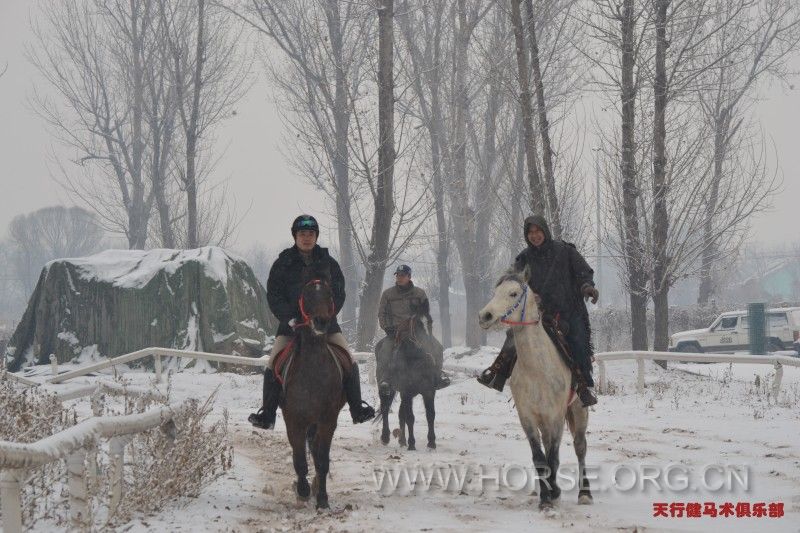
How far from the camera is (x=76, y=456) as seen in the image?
620 cm

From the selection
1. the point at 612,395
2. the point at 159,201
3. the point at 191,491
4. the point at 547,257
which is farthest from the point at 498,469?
the point at 159,201

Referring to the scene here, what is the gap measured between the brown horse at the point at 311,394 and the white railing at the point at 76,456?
112 centimetres

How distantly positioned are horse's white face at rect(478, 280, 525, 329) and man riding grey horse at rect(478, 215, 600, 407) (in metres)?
0.59

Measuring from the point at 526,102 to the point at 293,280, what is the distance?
13.4 metres

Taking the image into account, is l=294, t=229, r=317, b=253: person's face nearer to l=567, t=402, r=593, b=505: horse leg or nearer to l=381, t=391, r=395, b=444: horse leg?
l=567, t=402, r=593, b=505: horse leg

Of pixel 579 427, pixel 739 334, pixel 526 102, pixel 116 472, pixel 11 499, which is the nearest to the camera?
pixel 11 499

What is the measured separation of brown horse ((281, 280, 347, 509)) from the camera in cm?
824

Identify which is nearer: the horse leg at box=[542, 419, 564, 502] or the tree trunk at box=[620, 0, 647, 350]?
the horse leg at box=[542, 419, 564, 502]

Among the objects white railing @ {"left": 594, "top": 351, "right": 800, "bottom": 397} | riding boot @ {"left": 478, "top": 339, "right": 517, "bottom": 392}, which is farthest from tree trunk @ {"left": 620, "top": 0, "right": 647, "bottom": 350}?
riding boot @ {"left": 478, "top": 339, "right": 517, "bottom": 392}

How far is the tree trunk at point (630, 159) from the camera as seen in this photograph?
20672 millimetres

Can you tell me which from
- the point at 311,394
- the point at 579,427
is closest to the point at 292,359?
the point at 311,394

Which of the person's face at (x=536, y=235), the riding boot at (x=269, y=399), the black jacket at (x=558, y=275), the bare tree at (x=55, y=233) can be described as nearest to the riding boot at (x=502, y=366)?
the black jacket at (x=558, y=275)

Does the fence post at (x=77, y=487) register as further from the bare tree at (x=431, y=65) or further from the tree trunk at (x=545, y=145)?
the bare tree at (x=431, y=65)

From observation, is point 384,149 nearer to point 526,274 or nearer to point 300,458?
point 526,274
